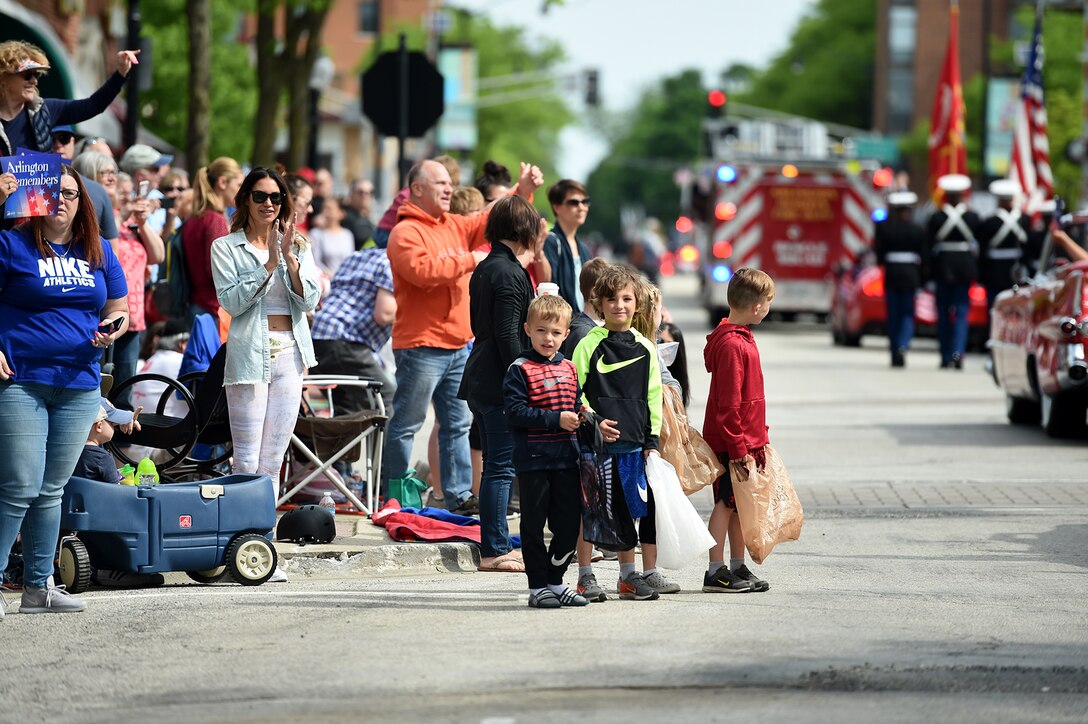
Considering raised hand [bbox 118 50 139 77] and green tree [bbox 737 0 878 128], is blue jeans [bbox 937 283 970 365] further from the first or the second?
green tree [bbox 737 0 878 128]

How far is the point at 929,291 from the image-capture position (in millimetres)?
28031

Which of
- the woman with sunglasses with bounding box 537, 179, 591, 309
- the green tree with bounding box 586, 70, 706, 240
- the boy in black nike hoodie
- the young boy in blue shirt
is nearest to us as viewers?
the young boy in blue shirt

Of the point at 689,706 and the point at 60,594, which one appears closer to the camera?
the point at 689,706

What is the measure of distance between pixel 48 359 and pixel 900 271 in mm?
17115

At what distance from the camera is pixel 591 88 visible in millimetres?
60344

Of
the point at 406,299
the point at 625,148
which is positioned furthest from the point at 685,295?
the point at 625,148

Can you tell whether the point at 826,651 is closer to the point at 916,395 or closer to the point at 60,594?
the point at 60,594

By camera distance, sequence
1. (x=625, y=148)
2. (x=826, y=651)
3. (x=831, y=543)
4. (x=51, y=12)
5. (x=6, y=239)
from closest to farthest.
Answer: (x=826, y=651), (x=6, y=239), (x=831, y=543), (x=51, y=12), (x=625, y=148)

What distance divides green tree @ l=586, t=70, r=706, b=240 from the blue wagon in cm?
16180

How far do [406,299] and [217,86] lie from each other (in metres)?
36.8

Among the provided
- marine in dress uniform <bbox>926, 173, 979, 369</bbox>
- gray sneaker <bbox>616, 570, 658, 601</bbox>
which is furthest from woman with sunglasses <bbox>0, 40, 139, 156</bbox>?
marine in dress uniform <bbox>926, 173, 979, 369</bbox>

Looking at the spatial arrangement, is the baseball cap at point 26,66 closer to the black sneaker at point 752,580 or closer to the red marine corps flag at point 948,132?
the black sneaker at point 752,580

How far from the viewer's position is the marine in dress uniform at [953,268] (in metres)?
23.6

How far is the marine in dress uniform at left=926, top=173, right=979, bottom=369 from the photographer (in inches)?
931
